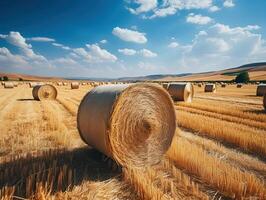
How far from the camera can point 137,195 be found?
4285 millimetres

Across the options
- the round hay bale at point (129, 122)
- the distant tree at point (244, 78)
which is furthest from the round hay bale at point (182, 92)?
the distant tree at point (244, 78)

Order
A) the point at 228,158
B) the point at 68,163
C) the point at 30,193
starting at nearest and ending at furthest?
the point at 30,193 → the point at 68,163 → the point at 228,158

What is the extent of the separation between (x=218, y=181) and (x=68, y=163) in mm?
2737

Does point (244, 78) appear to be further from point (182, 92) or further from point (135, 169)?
point (135, 169)

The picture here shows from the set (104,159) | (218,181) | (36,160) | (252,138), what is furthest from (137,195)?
(252,138)

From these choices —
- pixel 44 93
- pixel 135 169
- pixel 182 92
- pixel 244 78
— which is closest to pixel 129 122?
pixel 135 169

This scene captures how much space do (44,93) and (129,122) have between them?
1542 cm

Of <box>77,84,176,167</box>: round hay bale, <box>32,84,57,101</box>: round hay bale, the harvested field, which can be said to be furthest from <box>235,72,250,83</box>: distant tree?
<box>77,84,176,167</box>: round hay bale

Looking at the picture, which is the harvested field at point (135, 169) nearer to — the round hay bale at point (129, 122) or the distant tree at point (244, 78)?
the round hay bale at point (129, 122)

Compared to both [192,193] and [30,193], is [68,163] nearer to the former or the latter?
[30,193]

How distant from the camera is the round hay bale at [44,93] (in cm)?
1956

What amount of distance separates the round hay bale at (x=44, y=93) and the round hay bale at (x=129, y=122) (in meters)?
14.0

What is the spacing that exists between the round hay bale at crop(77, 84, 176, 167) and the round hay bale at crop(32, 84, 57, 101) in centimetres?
1398

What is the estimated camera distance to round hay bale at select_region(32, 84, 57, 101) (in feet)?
64.2
